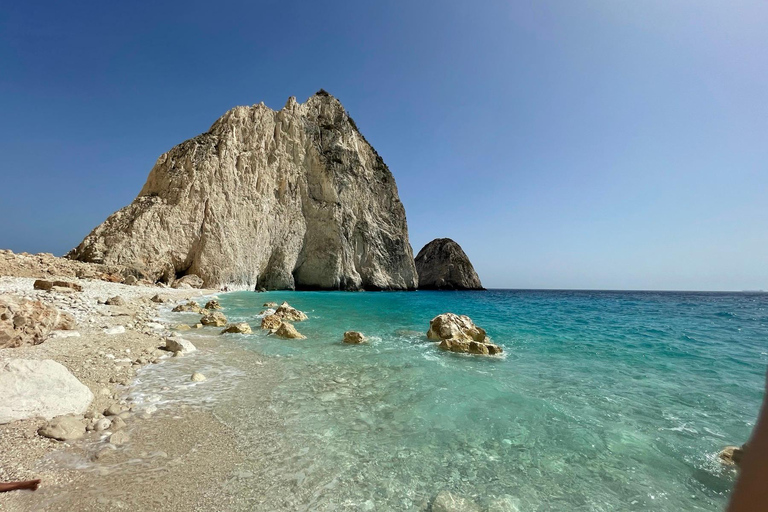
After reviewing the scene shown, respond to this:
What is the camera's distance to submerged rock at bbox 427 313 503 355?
10.0 metres

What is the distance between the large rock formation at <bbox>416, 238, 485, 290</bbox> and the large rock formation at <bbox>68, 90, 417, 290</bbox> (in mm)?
27287

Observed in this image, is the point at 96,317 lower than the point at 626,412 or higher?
→ higher

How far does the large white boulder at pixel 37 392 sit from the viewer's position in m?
4.07

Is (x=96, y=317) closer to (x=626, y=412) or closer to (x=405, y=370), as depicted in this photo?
(x=405, y=370)

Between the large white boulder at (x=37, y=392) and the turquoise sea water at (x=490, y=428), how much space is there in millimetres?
1828

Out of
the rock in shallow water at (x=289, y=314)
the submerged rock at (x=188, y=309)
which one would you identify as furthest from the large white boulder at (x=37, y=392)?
the submerged rock at (x=188, y=309)

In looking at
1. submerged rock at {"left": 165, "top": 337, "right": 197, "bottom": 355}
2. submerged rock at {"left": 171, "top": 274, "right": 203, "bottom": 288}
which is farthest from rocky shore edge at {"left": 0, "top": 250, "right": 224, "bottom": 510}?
submerged rock at {"left": 171, "top": 274, "right": 203, "bottom": 288}

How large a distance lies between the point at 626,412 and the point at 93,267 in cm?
3134

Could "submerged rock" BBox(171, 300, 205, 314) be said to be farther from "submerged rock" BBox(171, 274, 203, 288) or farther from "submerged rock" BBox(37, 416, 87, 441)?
"submerged rock" BBox(171, 274, 203, 288)

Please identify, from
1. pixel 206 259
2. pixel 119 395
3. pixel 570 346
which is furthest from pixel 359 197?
pixel 119 395

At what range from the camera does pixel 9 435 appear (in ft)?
12.3

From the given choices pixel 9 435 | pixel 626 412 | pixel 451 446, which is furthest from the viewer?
pixel 626 412

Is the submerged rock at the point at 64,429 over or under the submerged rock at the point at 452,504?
over

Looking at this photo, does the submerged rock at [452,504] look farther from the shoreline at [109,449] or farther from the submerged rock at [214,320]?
the submerged rock at [214,320]
